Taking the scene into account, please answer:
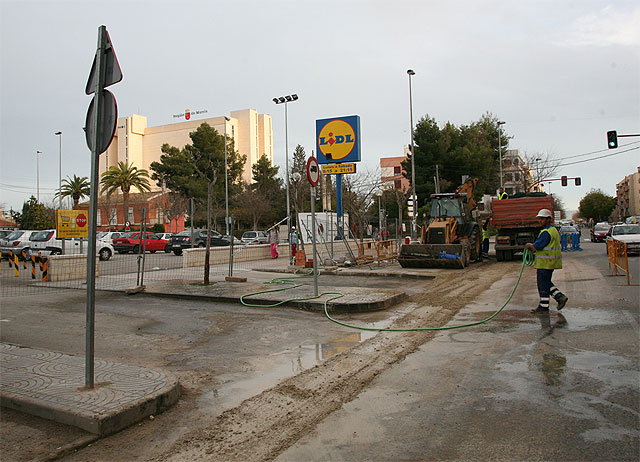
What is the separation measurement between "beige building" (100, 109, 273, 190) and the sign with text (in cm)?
8418

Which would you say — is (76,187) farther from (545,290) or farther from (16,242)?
(545,290)

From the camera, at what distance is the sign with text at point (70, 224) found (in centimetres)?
1760

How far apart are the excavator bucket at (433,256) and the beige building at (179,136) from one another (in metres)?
86.4

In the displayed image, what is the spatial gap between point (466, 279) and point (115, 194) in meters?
61.0

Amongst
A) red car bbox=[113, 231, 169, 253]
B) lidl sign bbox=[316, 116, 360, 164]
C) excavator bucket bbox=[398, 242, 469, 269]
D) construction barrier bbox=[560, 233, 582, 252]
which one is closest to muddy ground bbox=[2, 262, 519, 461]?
excavator bucket bbox=[398, 242, 469, 269]

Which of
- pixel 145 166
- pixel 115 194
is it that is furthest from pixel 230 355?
pixel 145 166

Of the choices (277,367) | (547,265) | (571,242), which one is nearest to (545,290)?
(547,265)

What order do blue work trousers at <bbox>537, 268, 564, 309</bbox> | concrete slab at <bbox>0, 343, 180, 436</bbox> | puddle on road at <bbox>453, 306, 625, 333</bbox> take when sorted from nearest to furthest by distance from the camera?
concrete slab at <bbox>0, 343, 180, 436</bbox>
puddle on road at <bbox>453, 306, 625, 333</bbox>
blue work trousers at <bbox>537, 268, 564, 309</bbox>

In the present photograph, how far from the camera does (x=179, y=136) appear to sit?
108875mm

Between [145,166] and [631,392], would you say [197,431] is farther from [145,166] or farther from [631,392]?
[145,166]

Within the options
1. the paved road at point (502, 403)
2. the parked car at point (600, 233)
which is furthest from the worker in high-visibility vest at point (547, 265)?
the parked car at point (600, 233)

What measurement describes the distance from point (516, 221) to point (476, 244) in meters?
1.95

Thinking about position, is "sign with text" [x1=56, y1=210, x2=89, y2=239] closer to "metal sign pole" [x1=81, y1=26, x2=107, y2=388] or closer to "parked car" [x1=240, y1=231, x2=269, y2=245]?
"metal sign pole" [x1=81, y1=26, x2=107, y2=388]

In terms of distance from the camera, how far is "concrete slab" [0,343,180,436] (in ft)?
14.0
